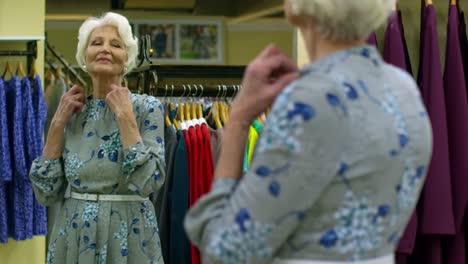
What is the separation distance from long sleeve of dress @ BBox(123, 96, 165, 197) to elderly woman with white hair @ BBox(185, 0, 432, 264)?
1.21 m

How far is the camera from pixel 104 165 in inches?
Answer: 99.7

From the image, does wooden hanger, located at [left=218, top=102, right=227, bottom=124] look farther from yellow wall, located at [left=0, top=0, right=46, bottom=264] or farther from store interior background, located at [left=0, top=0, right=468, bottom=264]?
store interior background, located at [left=0, top=0, right=468, bottom=264]

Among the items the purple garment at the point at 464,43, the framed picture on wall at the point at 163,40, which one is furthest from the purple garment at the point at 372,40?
the framed picture on wall at the point at 163,40

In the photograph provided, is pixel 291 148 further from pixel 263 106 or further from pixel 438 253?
pixel 438 253

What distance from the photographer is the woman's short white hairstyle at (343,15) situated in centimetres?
123

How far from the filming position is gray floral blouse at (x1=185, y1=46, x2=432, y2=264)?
1.18 m

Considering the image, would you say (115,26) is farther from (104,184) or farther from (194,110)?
(194,110)

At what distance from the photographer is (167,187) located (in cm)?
354

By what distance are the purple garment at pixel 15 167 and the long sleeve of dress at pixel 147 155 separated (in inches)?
60.3

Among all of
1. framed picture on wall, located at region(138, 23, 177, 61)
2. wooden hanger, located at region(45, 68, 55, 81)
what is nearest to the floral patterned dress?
wooden hanger, located at region(45, 68, 55, 81)

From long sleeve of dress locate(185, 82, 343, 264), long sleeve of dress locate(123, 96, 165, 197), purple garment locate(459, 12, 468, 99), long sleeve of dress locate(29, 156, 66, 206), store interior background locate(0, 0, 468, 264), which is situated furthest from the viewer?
store interior background locate(0, 0, 468, 264)

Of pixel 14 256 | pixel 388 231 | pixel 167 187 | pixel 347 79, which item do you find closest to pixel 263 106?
pixel 347 79

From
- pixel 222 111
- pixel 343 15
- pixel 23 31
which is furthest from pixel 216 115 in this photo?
pixel 343 15

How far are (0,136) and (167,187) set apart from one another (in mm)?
972
